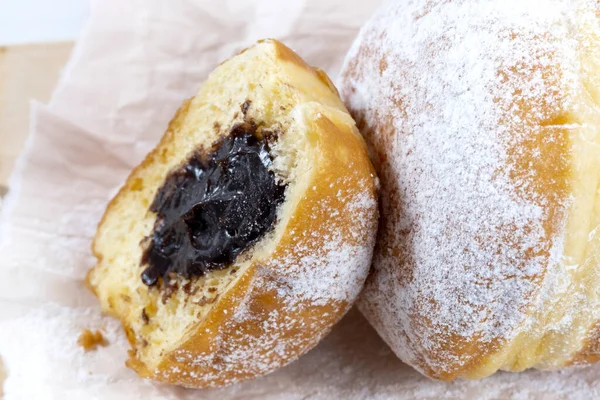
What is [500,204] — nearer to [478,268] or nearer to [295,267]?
[478,268]

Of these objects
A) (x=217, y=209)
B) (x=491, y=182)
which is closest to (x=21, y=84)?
(x=217, y=209)

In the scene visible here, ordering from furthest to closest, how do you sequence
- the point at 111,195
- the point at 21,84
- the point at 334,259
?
the point at 21,84 → the point at 111,195 → the point at 334,259

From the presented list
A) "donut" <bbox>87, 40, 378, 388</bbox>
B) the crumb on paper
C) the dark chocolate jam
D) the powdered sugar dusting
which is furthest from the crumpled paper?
the powdered sugar dusting

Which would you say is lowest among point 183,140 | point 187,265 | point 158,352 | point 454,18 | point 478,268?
point 158,352

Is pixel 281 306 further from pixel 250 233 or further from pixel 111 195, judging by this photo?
pixel 111 195

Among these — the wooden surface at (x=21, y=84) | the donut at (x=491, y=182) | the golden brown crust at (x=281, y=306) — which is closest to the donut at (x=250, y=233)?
the golden brown crust at (x=281, y=306)

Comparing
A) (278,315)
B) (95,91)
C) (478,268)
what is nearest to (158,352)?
(278,315)

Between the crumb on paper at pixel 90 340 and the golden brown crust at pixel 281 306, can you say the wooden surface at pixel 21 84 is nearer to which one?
the crumb on paper at pixel 90 340
